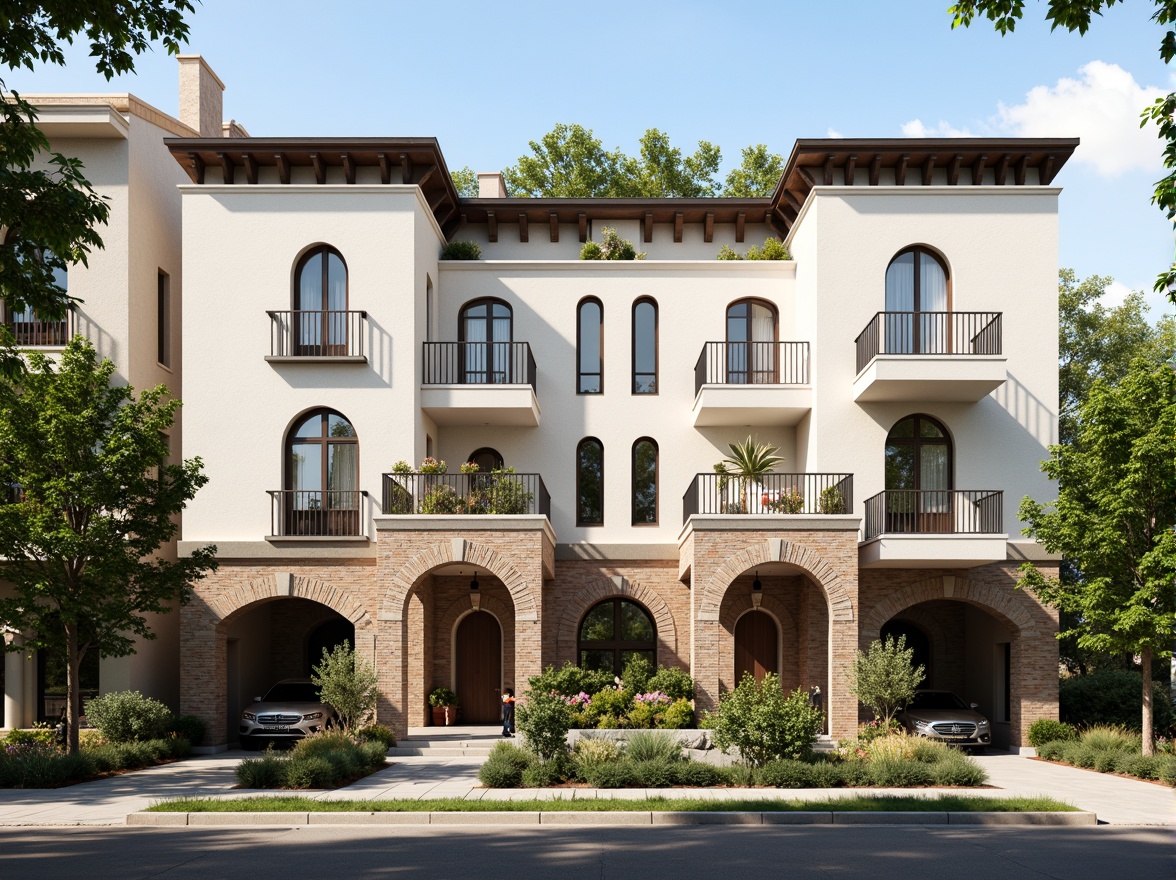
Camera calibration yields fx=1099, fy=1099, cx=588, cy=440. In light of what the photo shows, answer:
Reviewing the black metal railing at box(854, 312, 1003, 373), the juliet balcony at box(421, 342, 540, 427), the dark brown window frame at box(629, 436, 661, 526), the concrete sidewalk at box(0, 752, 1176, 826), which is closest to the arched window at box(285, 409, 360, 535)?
the juliet balcony at box(421, 342, 540, 427)

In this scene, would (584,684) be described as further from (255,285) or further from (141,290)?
(141,290)

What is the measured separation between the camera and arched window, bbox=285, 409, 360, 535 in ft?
81.8

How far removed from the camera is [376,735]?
2192 cm

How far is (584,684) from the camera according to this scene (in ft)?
73.2

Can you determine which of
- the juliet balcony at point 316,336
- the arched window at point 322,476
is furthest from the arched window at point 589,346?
the arched window at point 322,476

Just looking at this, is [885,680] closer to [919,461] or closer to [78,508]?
[919,461]

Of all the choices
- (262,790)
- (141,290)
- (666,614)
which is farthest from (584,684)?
(141,290)

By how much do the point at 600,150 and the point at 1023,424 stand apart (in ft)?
74.2

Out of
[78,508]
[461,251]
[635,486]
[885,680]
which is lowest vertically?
[885,680]

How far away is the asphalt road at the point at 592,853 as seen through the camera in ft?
36.3

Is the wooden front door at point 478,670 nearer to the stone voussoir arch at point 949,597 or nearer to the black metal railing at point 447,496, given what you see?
the black metal railing at point 447,496

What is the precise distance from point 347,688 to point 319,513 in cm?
481

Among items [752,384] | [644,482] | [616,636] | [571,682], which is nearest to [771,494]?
[752,384]

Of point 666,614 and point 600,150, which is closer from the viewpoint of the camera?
point 666,614
